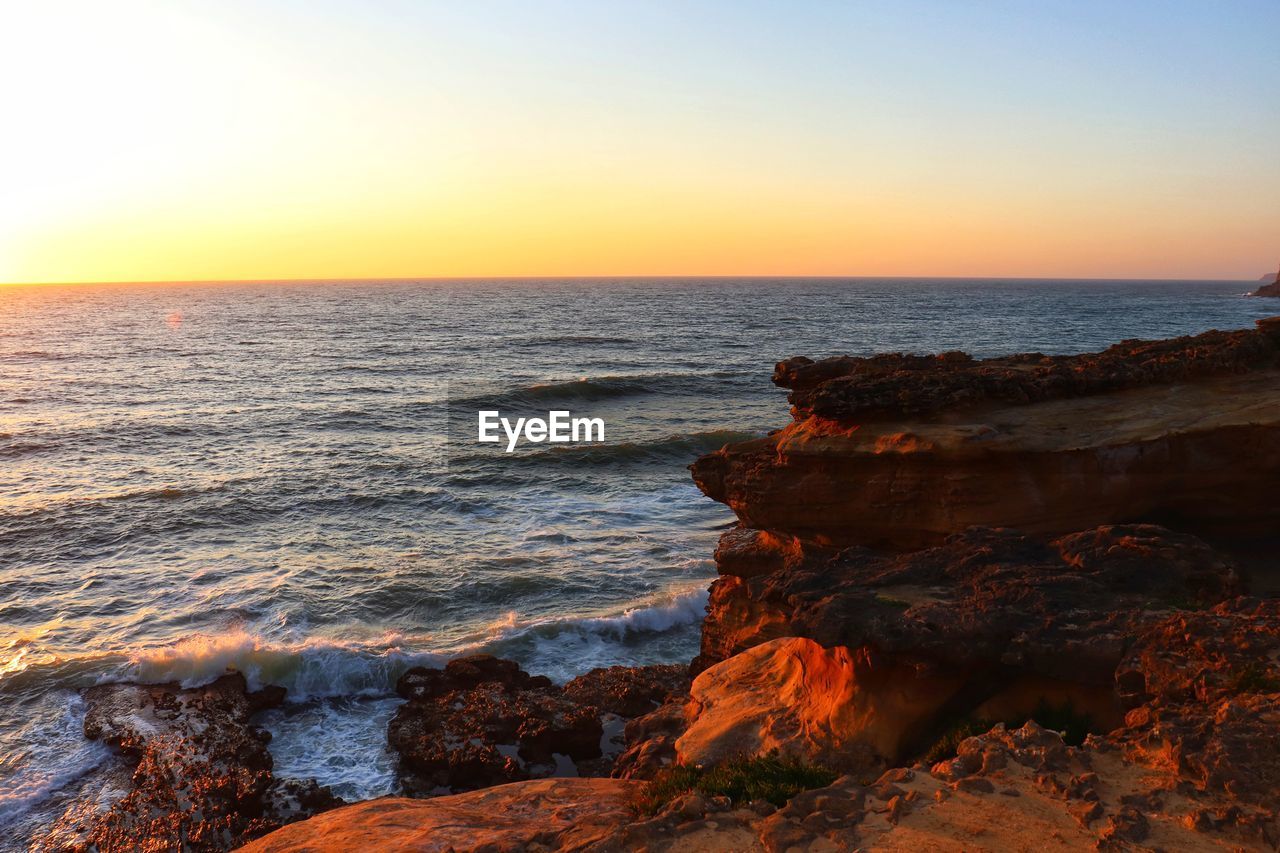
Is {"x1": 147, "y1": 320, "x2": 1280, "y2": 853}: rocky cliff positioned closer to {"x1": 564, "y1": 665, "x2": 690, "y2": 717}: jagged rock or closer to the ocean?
{"x1": 564, "y1": 665, "x2": 690, "y2": 717}: jagged rock

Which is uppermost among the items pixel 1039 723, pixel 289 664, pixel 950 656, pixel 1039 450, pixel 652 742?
pixel 1039 450

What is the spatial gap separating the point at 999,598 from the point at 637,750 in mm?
5812

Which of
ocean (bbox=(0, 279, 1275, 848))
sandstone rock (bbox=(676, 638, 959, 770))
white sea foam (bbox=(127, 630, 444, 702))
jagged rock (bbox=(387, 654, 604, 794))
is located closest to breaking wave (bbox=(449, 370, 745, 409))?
ocean (bbox=(0, 279, 1275, 848))

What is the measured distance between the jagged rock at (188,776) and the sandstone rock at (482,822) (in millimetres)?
2553

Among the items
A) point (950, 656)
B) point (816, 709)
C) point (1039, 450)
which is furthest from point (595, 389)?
point (950, 656)

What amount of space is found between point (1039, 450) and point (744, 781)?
6508mm

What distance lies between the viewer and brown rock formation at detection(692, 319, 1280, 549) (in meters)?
11.4

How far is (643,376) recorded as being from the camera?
54.4 meters

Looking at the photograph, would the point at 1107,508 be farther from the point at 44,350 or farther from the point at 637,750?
the point at 44,350

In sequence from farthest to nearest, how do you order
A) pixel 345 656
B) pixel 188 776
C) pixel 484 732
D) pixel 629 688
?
pixel 345 656, pixel 629 688, pixel 484 732, pixel 188 776

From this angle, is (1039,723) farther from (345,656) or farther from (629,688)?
(345,656)

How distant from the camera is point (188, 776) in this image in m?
12.9

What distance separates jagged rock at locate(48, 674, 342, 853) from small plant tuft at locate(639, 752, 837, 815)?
6417 millimetres

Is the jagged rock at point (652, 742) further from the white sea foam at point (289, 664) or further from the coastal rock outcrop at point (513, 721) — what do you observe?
the white sea foam at point (289, 664)
